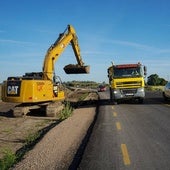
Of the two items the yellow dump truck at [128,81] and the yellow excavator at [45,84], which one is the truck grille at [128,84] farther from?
the yellow excavator at [45,84]

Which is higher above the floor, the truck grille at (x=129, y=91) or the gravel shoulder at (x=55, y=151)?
the truck grille at (x=129, y=91)

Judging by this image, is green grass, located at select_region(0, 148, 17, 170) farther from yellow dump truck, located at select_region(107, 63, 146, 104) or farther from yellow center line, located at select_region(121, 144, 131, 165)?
yellow dump truck, located at select_region(107, 63, 146, 104)

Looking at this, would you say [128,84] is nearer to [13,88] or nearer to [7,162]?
[13,88]

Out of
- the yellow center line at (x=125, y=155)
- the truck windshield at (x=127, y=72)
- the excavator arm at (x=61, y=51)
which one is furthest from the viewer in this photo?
the truck windshield at (x=127, y=72)

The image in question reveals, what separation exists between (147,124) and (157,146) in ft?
17.0

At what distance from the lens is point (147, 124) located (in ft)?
52.6

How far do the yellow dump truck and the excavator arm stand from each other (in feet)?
8.07

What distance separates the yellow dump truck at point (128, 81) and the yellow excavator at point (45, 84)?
7.96ft

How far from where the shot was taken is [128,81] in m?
28.4

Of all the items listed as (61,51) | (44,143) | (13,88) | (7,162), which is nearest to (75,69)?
(61,51)

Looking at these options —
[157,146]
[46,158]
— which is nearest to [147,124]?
[157,146]

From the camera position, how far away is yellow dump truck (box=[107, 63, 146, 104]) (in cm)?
2844

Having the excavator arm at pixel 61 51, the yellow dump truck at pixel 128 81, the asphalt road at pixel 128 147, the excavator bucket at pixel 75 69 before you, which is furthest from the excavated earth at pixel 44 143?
the yellow dump truck at pixel 128 81

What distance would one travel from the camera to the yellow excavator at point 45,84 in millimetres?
22109
